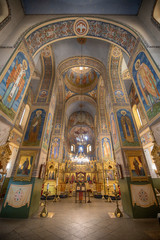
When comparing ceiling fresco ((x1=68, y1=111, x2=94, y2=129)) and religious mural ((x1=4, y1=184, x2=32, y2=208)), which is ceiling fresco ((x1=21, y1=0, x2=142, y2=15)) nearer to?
religious mural ((x1=4, y1=184, x2=32, y2=208))

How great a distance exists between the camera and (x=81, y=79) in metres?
15.8

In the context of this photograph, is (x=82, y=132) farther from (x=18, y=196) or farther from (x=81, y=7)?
(x=81, y=7)

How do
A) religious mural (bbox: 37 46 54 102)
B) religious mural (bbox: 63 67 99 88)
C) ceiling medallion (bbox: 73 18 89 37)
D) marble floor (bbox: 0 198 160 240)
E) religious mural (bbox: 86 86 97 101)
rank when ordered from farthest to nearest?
religious mural (bbox: 86 86 97 101)
religious mural (bbox: 63 67 99 88)
religious mural (bbox: 37 46 54 102)
ceiling medallion (bbox: 73 18 89 37)
marble floor (bbox: 0 198 160 240)

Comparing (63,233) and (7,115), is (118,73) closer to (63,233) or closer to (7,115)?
(7,115)

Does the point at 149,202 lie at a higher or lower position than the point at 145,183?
lower

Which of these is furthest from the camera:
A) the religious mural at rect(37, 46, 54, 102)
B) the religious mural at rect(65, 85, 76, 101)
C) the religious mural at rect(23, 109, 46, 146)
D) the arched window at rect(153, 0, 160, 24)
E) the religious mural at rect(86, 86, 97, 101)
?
the religious mural at rect(86, 86, 97, 101)

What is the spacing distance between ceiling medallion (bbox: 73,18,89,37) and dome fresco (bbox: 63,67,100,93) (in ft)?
27.9

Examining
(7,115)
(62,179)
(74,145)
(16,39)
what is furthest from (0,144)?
(74,145)

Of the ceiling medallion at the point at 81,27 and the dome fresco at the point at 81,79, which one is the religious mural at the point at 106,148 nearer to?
the dome fresco at the point at 81,79

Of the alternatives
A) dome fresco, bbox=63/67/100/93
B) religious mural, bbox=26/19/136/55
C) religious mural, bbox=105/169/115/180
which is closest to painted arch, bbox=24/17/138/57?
religious mural, bbox=26/19/136/55

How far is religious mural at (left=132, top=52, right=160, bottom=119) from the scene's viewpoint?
368 cm

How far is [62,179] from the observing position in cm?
1266

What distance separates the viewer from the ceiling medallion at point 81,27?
582 cm

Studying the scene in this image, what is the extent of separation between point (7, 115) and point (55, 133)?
9.53m
